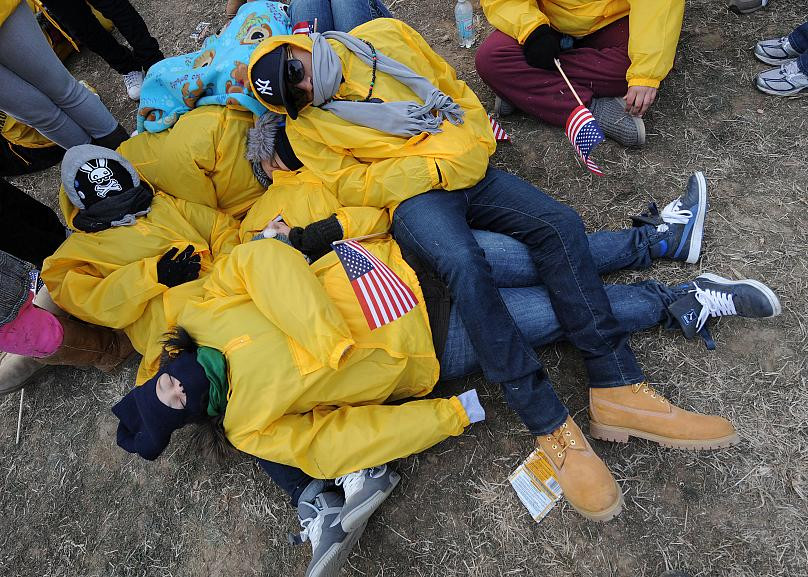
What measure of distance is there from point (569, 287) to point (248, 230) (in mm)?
1966

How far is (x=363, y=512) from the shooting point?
2.45 metres

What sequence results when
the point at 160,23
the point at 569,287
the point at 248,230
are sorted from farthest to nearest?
the point at 160,23, the point at 248,230, the point at 569,287

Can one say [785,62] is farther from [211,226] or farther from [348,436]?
[211,226]

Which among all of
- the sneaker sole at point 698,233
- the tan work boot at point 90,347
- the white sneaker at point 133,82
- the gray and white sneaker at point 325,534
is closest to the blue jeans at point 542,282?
the sneaker sole at point 698,233

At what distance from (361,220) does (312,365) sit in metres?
0.95

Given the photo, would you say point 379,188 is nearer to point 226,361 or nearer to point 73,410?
point 226,361

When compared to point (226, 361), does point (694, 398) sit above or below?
below

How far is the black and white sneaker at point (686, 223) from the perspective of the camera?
2947 millimetres

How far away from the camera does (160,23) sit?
19.7ft

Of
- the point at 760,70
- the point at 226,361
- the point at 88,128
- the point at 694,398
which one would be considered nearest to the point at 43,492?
the point at 226,361

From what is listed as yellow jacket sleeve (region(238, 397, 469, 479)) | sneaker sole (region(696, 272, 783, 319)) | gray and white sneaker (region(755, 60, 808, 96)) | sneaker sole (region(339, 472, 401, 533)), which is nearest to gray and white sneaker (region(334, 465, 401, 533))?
sneaker sole (region(339, 472, 401, 533))

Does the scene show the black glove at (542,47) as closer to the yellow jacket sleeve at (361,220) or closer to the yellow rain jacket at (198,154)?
the yellow jacket sleeve at (361,220)

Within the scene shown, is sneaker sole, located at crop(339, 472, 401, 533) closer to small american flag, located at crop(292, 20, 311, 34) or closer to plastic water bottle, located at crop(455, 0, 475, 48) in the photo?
small american flag, located at crop(292, 20, 311, 34)

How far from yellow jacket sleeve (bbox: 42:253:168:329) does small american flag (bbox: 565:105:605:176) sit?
270 cm
